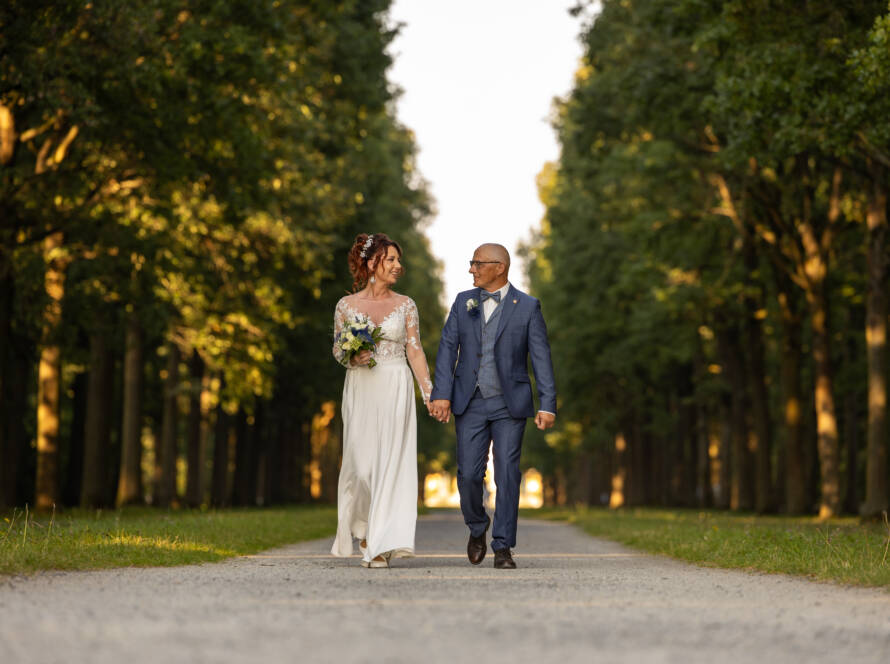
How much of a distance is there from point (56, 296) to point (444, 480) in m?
108

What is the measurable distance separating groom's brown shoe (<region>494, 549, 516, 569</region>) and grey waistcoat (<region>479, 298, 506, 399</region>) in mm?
1224

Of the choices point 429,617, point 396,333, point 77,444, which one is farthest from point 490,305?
point 77,444

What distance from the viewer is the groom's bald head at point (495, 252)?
10.6m

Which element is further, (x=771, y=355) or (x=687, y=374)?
(x=687, y=374)

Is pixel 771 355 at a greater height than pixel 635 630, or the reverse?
pixel 771 355

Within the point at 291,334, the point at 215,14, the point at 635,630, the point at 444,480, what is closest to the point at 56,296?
the point at 215,14

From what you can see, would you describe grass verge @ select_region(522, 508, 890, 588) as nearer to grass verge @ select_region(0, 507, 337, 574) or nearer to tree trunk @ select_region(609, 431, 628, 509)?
grass verge @ select_region(0, 507, 337, 574)

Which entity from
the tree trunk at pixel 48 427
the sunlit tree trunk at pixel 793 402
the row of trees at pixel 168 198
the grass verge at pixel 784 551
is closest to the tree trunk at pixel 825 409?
the sunlit tree trunk at pixel 793 402

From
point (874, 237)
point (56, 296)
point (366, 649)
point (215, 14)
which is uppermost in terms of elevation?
point (215, 14)

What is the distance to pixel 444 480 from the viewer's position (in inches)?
5054

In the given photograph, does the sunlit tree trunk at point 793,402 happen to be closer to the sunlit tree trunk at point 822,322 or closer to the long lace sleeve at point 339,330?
the sunlit tree trunk at point 822,322

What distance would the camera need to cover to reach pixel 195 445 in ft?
105

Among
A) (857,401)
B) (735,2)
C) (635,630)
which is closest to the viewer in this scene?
(635,630)

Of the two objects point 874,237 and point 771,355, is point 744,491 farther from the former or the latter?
point 874,237
